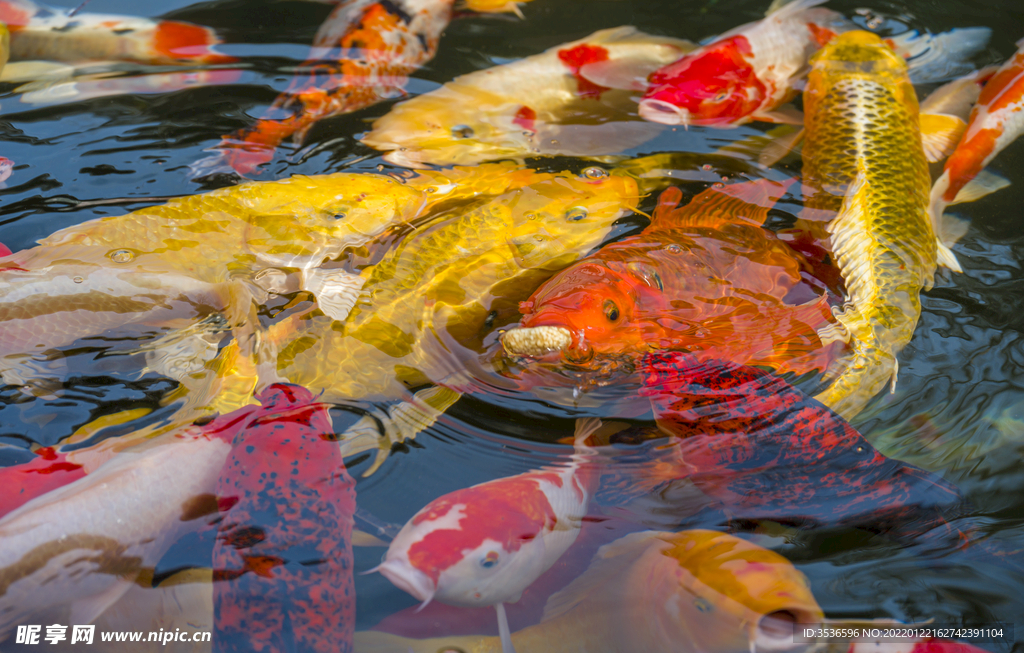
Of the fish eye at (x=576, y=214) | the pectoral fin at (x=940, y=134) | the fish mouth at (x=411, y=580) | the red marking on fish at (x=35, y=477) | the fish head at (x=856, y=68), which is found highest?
the fish head at (x=856, y=68)

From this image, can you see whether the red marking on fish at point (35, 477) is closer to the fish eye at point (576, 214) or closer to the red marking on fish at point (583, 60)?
the fish eye at point (576, 214)

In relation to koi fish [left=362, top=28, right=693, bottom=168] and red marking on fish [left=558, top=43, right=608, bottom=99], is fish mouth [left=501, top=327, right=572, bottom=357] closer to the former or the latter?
koi fish [left=362, top=28, right=693, bottom=168]

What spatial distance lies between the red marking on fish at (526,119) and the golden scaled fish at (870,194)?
4.58 ft

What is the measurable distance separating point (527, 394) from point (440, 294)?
1.89 feet

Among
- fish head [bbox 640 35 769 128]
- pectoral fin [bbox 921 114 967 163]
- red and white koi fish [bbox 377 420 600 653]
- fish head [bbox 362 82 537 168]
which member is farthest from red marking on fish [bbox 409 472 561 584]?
pectoral fin [bbox 921 114 967 163]

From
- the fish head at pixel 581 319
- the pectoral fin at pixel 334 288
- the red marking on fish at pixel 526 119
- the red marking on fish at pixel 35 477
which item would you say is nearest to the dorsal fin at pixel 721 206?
the fish head at pixel 581 319

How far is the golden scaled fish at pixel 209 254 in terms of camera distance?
2.31 metres

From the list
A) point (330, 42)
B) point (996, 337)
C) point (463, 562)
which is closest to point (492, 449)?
point (463, 562)

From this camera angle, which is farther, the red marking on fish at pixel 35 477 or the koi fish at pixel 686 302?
the koi fish at pixel 686 302

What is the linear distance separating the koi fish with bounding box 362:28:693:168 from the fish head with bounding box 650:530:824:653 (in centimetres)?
212

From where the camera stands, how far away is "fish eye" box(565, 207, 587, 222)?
2781 mm

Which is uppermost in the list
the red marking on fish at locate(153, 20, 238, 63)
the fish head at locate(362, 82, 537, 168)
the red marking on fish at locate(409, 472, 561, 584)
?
the red marking on fish at locate(153, 20, 238, 63)

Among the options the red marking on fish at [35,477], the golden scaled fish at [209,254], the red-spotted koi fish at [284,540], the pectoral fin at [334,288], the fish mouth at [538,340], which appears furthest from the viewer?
the pectoral fin at [334,288]

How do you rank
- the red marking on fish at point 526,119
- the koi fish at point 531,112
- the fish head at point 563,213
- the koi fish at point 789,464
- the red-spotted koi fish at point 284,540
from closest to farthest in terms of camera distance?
the red-spotted koi fish at point 284,540 → the koi fish at point 789,464 → the fish head at point 563,213 → the koi fish at point 531,112 → the red marking on fish at point 526,119
